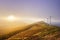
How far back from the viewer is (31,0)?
15.5ft

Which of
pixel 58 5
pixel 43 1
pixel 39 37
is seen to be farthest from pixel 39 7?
pixel 39 37

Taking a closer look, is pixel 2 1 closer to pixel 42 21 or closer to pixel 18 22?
pixel 18 22

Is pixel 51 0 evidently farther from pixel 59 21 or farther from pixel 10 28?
pixel 10 28

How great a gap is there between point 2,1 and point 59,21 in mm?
1938

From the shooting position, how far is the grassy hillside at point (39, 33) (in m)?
4.45

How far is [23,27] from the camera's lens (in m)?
4.53

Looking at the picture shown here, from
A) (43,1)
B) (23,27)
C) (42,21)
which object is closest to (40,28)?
(42,21)

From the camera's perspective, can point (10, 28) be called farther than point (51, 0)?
No

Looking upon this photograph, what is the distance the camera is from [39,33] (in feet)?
15.0

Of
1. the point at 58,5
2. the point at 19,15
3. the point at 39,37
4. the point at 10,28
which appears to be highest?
the point at 58,5

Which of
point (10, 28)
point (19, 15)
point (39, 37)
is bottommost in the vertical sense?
point (39, 37)

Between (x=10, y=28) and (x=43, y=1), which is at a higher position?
(x=43, y=1)

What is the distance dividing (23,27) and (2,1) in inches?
40.4

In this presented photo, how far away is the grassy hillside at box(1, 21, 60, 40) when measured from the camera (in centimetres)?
445
